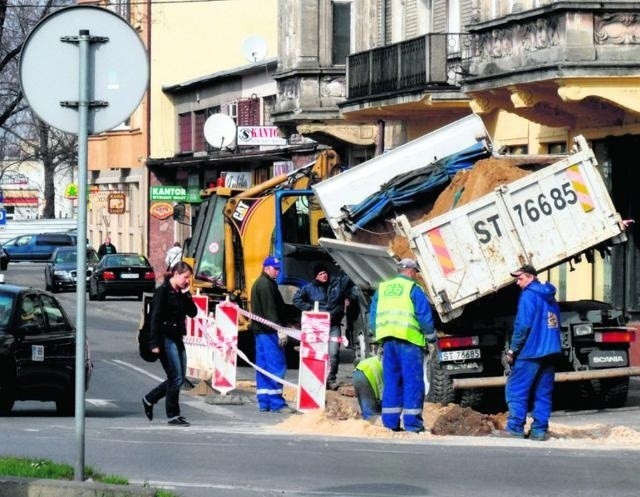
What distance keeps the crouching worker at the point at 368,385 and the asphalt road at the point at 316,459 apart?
39.0 inches

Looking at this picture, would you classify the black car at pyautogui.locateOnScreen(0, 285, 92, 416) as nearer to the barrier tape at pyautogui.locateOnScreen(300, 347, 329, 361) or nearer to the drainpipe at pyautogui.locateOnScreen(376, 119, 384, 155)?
the barrier tape at pyautogui.locateOnScreen(300, 347, 329, 361)

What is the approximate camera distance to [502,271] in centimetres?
1731

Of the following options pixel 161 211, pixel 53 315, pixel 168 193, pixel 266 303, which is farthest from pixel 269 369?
pixel 168 193

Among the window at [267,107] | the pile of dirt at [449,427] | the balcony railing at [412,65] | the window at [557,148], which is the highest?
the window at [267,107]

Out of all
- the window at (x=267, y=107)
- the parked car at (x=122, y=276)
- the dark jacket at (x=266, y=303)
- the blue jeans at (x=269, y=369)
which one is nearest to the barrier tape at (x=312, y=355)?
the blue jeans at (x=269, y=369)

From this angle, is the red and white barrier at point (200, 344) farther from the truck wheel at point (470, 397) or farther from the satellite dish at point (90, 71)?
the satellite dish at point (90, 71)

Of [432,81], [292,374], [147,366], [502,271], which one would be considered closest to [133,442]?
[502,271]

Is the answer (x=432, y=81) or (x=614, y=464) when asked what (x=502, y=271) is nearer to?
(x=614, y=464)

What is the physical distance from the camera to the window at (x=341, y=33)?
117 feet

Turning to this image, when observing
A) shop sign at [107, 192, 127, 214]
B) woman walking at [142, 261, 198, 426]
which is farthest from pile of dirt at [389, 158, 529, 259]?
shop sign at [107, 192, 127, 214]

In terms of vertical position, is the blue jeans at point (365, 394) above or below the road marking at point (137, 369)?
above

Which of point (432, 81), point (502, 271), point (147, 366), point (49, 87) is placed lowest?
point (147, 366)

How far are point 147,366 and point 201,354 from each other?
4426 mm

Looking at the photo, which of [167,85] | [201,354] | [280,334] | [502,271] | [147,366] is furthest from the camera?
[167,85]
